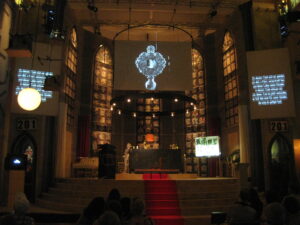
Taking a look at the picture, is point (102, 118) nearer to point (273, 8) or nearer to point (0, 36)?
point (0, 36)

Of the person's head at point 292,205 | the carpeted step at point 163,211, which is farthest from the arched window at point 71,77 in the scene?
the person's head at point 292,205

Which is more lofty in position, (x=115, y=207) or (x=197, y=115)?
(x=197, y=115)

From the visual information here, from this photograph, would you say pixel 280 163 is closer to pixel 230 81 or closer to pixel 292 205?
pixel 230 81

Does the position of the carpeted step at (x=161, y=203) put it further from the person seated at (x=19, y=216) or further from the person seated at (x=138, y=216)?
the person seated at (x=19, y=216)

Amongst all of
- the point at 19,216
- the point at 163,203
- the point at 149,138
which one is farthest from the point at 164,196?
the point at 149,138

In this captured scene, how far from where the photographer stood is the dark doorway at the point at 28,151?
9453 mm

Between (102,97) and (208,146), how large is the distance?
17.9ft

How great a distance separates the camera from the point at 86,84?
1375cm

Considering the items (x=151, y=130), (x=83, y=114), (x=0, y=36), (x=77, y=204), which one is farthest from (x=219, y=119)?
(x=0, y=36)

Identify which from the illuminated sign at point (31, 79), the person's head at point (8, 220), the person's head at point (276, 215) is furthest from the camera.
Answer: the illuminated sign at point (31, 79)

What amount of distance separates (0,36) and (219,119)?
9287 mm

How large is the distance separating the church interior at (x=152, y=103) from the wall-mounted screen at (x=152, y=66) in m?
0.04

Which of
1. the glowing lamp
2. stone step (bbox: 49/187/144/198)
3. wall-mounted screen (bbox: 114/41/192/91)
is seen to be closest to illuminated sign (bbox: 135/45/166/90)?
wall-mounted screen (bbox: 114/41/192/91)

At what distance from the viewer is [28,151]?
9.86 m
